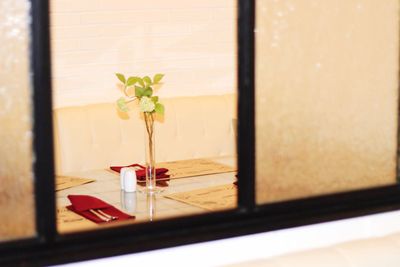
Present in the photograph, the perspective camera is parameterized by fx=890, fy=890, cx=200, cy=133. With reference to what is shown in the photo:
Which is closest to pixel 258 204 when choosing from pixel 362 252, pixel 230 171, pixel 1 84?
pixel 362 252

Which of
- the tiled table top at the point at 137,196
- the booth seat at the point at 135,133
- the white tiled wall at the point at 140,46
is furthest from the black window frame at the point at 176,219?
the white tiled wall at the point at 140,46

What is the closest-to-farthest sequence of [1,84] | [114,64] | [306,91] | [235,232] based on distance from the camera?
[1,84] → [235,232] → [306,91] → [114,64]

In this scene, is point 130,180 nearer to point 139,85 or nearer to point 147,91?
point 147,91

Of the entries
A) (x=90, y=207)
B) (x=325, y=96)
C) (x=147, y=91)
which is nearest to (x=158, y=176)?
(x=147, y=91)

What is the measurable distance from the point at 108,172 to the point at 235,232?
1554 mm

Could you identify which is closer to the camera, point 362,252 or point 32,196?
point 32,196

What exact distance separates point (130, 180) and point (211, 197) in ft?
1.01

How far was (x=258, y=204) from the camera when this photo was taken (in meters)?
2.17

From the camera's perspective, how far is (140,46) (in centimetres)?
456

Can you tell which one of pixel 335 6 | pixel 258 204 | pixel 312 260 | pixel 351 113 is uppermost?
pixel 335 6

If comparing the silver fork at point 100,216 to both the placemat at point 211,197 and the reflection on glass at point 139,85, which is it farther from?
the reflection on glass at point 139,85

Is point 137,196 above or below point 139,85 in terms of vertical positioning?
below

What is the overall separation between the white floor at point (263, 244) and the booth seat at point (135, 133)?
5.79ft

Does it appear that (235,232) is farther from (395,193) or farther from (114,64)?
(114,64)
